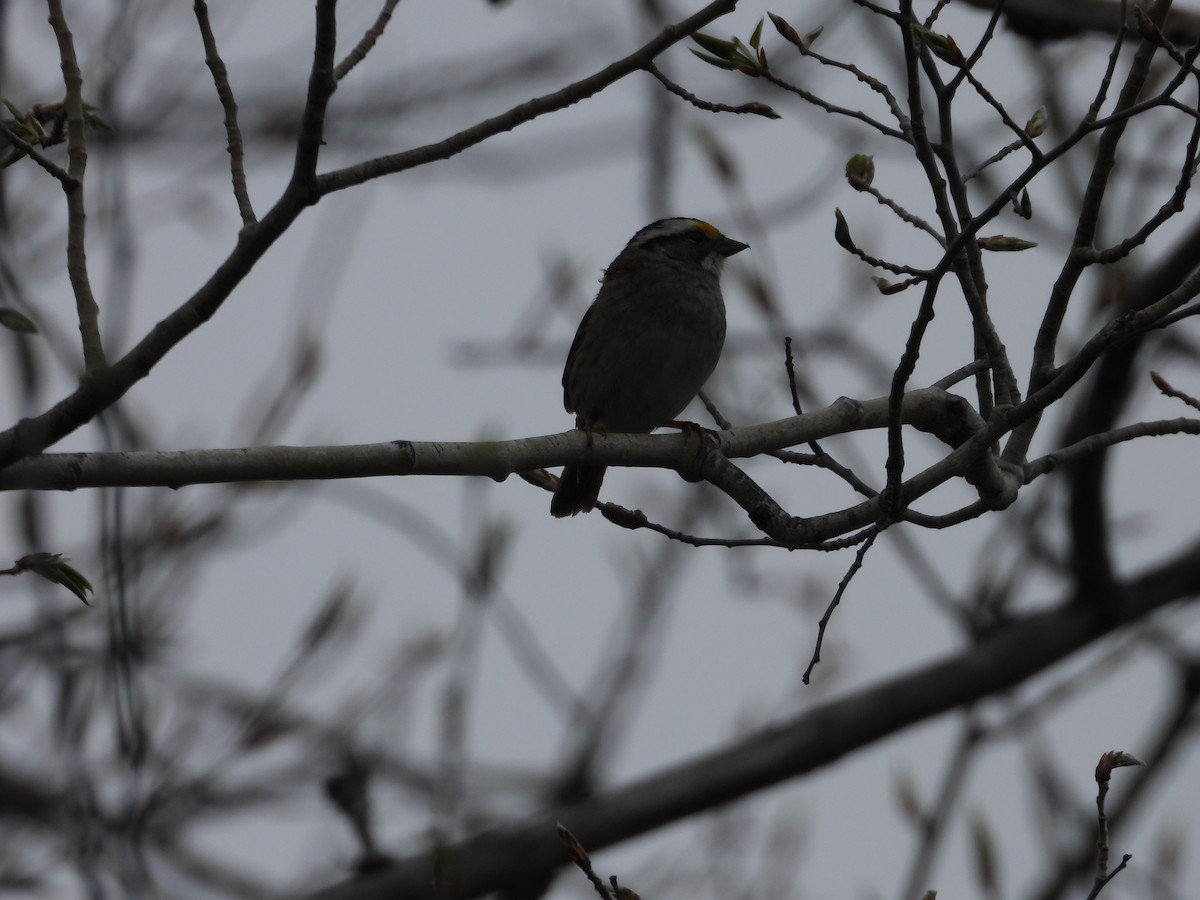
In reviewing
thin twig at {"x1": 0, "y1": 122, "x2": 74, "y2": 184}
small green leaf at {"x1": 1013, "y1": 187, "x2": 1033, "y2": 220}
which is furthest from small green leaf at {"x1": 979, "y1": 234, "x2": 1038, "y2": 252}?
thin twig at {"x1": 0, "y1": 122, "x2": 74, "y2": 184}

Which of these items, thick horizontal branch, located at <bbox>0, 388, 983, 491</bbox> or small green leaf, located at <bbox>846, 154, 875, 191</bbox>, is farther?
small green leaf, located at <bbox>846, 154, 875, 191</bbox>

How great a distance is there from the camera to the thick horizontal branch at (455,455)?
321 cm

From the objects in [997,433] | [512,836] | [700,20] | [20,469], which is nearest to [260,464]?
[20,469]

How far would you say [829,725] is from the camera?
267 inches

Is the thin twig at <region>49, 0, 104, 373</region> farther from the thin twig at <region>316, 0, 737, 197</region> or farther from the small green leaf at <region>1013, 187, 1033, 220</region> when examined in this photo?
the small green leaf at <region>1013, 187, 1033, 220</region>

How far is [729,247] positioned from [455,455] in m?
3.62

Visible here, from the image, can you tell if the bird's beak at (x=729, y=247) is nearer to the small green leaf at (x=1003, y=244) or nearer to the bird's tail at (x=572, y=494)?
the bird's tail at (x=572, y=494)

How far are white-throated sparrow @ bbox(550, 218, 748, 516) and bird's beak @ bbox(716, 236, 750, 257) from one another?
0.61 feet

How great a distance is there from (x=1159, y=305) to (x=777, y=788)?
→ 372 cm

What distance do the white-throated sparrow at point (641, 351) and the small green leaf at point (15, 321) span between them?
3.01 meters

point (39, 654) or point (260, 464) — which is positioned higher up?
point (39, 654)

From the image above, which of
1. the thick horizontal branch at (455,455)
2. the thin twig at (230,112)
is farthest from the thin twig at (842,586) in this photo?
the thin twig at (230,112)

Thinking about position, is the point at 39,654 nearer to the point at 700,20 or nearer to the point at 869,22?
the point at 700,20

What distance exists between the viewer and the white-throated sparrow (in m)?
6.27
